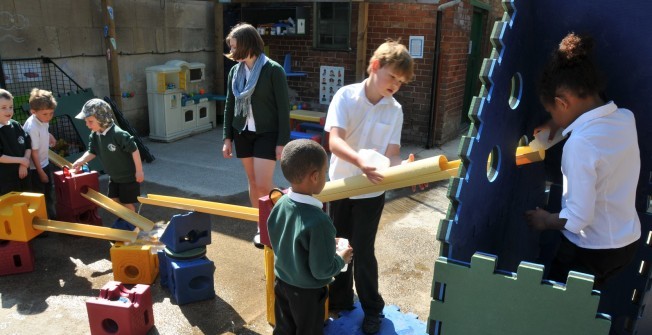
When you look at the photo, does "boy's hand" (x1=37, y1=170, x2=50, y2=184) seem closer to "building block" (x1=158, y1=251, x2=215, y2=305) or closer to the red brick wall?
"building block" (x1=158, y1=251, x2=215, y2=305)

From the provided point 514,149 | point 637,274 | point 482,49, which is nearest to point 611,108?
point 514,149

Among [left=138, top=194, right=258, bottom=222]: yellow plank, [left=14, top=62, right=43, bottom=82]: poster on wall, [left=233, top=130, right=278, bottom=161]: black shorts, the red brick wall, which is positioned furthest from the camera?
the red brick wall

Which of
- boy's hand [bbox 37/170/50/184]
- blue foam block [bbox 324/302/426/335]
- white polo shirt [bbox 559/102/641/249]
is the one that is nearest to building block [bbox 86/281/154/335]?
blue foam block [bbox 324/302/426/335]

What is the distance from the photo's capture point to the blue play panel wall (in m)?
2.28

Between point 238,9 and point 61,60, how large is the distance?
3.42 meters

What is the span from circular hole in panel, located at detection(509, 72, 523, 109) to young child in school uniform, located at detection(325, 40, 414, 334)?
58 centimetres

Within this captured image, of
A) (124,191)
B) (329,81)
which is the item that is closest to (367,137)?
(124,191)

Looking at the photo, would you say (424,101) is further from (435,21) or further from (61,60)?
(61,60)

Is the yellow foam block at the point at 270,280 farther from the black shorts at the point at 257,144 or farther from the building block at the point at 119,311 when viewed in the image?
the black shorts at the point at 257,144

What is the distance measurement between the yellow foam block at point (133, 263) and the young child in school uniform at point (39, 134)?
1497mm

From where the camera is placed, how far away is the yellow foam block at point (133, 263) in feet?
12.1

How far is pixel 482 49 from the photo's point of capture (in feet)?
33.4

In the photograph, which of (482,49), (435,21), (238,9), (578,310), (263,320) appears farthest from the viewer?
(482,49)

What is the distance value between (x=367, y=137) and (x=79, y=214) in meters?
3.16
